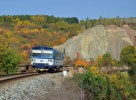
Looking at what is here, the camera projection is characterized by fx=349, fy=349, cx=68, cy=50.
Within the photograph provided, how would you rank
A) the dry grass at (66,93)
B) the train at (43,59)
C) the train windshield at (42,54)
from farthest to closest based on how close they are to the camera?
the train windshield at (42,54)
the train at (43,59)
the dry grass at (66,93)

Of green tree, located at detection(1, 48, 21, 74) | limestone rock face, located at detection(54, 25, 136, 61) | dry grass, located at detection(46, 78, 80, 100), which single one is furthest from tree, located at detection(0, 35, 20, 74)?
limestone rock face, located at detection(54, 25, 136, 61)

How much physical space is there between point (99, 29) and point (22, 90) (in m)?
105

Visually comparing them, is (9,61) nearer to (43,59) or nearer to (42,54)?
(42,54)

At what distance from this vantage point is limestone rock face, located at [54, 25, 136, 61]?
115 m

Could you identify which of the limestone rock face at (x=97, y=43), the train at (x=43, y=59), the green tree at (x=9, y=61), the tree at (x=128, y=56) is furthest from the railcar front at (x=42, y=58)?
the limestone rock face at (x=97, y=43)

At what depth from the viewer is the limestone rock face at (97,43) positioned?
11531 centimetres

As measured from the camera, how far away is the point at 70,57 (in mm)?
115500

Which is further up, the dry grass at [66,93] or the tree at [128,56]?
the tree at [128,56]

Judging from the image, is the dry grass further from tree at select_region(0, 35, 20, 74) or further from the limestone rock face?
the limestone rock face

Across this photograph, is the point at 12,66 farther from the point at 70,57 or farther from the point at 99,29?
the point at 99,29

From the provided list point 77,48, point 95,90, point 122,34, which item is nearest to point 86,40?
point 77,48

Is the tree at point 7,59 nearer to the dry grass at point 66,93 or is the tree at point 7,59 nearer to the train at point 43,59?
the train at point 43,59

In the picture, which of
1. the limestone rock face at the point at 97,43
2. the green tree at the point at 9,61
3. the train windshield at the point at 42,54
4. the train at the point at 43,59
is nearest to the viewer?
the train at the point at 43,59

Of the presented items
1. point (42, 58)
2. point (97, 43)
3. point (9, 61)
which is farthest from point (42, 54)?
point (97, 43)
